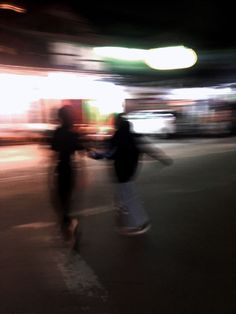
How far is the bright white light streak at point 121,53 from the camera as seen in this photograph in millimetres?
25500

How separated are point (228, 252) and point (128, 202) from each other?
5.20 ft

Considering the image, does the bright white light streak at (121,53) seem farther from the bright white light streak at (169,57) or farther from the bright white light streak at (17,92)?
the bright white light streak at (17,92)

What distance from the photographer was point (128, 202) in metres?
6.71

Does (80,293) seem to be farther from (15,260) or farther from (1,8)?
(1,8)

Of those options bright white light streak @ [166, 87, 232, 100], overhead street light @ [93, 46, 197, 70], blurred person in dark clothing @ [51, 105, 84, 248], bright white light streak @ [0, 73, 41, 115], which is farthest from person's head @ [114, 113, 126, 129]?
bright white light streak @ [166, 87, 232, 100]

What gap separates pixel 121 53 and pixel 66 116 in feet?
67.5

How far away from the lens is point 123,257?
223 inches

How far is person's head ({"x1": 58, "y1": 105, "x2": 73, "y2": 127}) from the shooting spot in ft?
20.9

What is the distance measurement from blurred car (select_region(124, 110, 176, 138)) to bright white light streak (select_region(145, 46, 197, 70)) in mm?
2844

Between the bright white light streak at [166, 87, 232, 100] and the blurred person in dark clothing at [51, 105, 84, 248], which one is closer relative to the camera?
the blurred person in dark clothing at [51, 105, 84, 248]

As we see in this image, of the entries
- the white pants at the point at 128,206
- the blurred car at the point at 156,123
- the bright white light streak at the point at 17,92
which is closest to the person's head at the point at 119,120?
the white pants at the point at 128,206

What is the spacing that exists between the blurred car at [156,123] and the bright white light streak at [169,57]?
112 inches

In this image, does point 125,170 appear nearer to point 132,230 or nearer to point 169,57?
point 132,230

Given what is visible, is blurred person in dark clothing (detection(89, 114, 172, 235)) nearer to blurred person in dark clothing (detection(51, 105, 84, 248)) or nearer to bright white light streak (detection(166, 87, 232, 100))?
blurred person in dark clothing (detection(51, 105, 84, 248))
